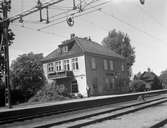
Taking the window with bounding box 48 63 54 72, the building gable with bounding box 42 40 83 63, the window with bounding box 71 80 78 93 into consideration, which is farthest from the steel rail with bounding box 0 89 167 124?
the window with bounding box 48 63 54 72

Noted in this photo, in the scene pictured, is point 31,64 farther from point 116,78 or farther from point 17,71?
point 116,78

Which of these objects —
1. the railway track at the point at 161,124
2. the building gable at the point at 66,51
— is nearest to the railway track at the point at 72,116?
the railway track at the point at 161,124

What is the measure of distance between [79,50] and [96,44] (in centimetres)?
930

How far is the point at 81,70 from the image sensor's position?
3934 cm

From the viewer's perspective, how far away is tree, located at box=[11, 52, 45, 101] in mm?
53531

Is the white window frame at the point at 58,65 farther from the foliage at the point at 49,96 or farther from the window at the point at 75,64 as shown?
the foliage at the point at 49,96

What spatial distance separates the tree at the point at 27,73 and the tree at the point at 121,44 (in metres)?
20.4

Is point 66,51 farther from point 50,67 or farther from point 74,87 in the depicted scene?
point 74,87

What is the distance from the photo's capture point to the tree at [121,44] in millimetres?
71125

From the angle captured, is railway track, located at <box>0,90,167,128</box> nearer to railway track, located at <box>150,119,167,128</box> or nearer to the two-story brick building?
railway track, located at <box>150,119,167,128</box>

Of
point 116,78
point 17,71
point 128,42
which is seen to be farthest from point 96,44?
point 128,42

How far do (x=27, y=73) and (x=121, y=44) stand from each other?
27.5 m

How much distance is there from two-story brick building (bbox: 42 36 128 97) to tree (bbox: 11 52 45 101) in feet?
25.3

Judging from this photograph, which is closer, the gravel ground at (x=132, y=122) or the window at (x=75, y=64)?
the gravel ground at (x=132, y=122)
